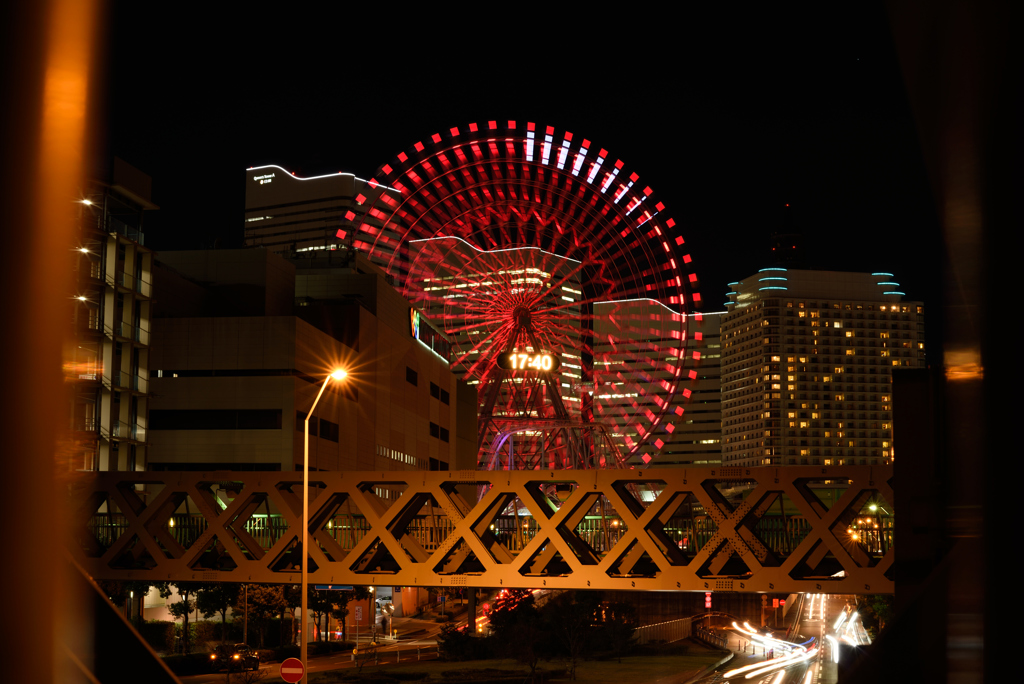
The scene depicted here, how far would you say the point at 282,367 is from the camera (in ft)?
227

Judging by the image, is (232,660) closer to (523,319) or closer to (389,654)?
(389,654)

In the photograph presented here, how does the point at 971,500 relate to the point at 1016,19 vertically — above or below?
below

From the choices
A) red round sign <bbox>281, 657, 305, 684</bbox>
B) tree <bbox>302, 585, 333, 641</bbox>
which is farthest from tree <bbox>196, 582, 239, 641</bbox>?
red round sign <bbox>281, 657, 305, 684</bbox>

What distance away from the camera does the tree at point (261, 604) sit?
6262 cm

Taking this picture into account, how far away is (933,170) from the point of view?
3.42 m

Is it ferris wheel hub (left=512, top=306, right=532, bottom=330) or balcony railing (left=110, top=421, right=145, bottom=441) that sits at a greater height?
ferris wheel hub (left=512, top=306, right=532, bottom=330)

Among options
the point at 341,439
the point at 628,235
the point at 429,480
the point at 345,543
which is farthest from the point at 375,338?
the point at 429,480

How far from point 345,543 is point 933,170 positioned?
2712 inches

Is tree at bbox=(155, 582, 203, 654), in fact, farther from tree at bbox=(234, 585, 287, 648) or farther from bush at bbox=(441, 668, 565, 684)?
bush at bbox=(441, 668, 565, 684)

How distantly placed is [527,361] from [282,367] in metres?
15.4

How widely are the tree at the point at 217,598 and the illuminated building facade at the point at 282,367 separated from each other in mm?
7591

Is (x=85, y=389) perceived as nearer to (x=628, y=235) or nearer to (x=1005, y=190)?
(x=1005, y=190)

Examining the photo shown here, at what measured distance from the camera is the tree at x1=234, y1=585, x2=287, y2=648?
6262 centimetres

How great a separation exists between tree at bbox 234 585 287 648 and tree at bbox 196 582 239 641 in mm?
648
